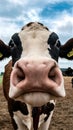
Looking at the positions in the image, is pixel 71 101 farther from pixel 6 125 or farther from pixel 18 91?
pixel 18 91

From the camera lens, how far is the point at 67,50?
219 inches

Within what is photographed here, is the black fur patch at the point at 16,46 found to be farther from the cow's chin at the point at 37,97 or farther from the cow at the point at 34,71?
the cow's chin at the point at 37,97

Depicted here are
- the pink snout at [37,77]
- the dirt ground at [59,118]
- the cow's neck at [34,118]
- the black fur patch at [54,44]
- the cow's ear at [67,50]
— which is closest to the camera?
the pink snout at [37,77]

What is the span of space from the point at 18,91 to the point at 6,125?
5.83m

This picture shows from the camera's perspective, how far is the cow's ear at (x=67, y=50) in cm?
549

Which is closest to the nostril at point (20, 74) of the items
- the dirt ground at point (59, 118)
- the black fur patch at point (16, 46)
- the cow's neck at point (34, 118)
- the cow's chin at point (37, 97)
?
the cow's chin at point (37, 97)

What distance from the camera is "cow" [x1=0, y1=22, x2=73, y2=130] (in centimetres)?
371

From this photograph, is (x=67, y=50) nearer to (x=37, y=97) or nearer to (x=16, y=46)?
(x=16, y=46)

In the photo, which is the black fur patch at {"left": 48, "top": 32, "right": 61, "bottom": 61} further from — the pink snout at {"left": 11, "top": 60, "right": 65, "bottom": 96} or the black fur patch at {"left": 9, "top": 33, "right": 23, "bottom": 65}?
the pink snout at {"left": 11, "top": 60, "right": 65, "bottom": 96}

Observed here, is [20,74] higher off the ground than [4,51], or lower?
higher

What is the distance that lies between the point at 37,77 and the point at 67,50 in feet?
6.36

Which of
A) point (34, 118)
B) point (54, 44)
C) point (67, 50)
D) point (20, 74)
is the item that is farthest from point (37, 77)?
point (34, 118)

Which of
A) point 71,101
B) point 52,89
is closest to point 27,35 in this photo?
point 52,89

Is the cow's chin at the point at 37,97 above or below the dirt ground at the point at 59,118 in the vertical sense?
above
